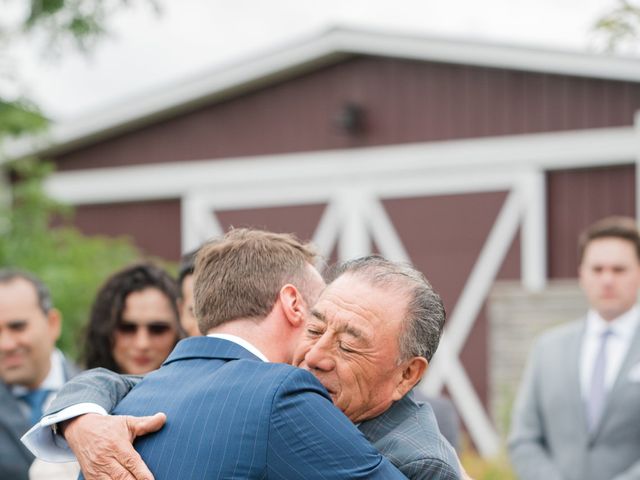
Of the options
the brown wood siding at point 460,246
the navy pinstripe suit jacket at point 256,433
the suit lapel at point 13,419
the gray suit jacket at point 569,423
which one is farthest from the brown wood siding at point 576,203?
the navy pinstripe suit jacket at point 256,433

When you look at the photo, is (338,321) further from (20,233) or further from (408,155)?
(408,155)

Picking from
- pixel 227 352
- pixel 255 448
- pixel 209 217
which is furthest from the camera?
pixel 209 217

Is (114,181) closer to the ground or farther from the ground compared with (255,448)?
farther from the ground

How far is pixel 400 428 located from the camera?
9.32 feet

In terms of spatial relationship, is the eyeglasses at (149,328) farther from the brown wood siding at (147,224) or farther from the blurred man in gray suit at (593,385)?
the brown wood siding at (147,224)

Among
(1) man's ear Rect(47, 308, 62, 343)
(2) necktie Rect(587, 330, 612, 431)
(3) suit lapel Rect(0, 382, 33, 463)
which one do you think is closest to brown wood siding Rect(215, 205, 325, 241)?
(2) necktie Rect(587, 330, 612, 431)

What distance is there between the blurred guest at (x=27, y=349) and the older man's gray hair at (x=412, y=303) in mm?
2250

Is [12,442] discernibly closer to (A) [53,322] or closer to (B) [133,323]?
(B) [133,323]

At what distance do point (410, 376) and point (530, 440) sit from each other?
3.22m

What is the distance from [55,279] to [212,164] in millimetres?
3607

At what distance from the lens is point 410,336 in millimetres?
2871

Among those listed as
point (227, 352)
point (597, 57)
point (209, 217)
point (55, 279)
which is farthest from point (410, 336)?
point (209, 217)

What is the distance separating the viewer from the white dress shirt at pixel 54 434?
2824mm

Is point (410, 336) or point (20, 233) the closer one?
point (410, 336)
